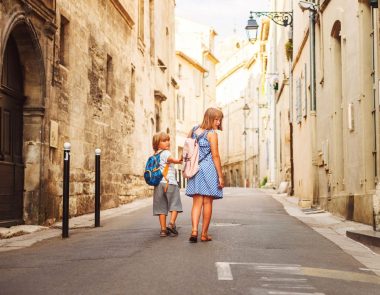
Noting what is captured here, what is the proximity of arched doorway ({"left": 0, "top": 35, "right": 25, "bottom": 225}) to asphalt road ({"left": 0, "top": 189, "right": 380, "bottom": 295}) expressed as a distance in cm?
165

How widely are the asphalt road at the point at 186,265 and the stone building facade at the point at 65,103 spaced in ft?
7.14

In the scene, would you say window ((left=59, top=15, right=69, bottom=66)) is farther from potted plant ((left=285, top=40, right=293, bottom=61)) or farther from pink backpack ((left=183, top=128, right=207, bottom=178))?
potted plant ((left=285, top=40, right=293, bottom=61))

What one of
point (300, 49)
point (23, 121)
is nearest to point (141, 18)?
point (300, 49)

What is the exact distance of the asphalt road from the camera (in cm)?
498

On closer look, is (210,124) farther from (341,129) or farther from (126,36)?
(126,36)

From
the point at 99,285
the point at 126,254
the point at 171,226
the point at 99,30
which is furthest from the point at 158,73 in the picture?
the point at 99,285

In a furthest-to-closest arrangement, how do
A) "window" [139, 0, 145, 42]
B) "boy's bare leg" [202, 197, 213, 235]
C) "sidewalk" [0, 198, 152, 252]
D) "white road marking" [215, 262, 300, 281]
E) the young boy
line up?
1. "window" [139, 0, 145, 42]
2. the young boy
3. "sidewalk" [0, 198, 152, 252]
4. "boy's bare leg" [202, 197, 213, 235]
5. "white road marking" [215, 262, 300, 281]

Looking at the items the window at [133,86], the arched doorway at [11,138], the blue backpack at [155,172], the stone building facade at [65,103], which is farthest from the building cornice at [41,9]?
the window at [133,86]

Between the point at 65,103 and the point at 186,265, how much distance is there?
742 centimetres

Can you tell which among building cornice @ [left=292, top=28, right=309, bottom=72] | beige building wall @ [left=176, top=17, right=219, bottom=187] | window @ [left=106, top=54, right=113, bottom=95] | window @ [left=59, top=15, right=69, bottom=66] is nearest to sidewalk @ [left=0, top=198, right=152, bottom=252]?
window @ [left=59, top=15, right=69, bottom=66]

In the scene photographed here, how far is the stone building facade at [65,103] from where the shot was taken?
1089cm

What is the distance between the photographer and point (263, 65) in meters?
51.2

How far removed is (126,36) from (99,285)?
50.1 feet

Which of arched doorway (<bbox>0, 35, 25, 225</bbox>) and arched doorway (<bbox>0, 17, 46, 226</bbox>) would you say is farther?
arched doorway (<bbox>0, 17, 46, 226</bbox>)
